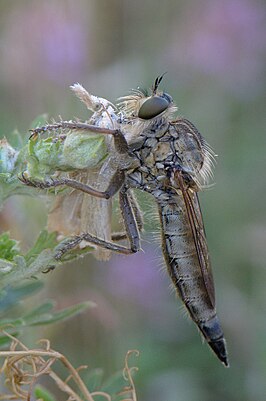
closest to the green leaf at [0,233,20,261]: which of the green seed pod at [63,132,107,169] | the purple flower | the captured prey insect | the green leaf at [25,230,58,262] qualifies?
the green leaf at [25,230,58,262]

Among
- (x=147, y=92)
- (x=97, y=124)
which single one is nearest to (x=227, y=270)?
(x=147, y=92)

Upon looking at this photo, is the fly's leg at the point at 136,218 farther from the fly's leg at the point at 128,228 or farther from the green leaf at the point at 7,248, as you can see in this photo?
the green leaf at the point at 7,248

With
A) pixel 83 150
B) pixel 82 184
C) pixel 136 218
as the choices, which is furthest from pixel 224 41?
pixel 83 150

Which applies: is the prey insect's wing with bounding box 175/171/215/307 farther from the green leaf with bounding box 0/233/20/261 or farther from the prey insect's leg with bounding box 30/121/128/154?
the green leaf with bounding box 0/233/20/261

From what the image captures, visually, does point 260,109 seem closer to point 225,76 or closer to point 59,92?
point 225,76

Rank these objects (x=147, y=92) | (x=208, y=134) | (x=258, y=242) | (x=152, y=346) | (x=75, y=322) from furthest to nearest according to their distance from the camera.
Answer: (x=208, y=134) → (x=258, y=242) → (x=152, y=346) → (x=75, y=322) → (x=147, y=92)

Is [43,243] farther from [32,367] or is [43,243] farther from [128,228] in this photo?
[128,228]

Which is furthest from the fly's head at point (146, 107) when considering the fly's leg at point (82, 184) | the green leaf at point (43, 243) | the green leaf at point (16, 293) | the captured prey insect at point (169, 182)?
the green leaf at point (16, 293)
